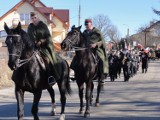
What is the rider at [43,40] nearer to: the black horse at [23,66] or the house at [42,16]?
the black horse at [23,66]

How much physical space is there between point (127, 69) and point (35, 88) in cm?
1666

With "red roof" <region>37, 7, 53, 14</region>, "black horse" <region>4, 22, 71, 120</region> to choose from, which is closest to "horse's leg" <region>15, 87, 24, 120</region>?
"black horse" <region>4, 22, 71, 120</region>

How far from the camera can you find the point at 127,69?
25.3 meters

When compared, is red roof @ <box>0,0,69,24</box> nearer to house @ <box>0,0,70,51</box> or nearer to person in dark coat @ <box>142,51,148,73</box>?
house @ <box>0,0,70,51</box>

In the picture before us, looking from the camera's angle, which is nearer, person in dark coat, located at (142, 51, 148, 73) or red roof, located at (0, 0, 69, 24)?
person in dark coat, located at (142, 51, 148, 73)

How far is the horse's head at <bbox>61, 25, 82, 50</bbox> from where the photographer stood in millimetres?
10702

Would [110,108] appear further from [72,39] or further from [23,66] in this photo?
[23,66]

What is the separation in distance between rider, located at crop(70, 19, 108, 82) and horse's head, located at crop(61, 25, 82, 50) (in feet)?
2.59

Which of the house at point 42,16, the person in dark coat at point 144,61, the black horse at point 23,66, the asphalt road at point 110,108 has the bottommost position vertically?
the asphalt road at point 110,108

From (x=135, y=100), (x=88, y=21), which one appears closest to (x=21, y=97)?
(x=88, y=21)

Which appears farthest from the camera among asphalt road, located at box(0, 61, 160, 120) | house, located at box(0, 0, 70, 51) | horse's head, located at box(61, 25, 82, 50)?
house, located at box(0, 0, 70, 51)

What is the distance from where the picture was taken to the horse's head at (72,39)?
1070 cm

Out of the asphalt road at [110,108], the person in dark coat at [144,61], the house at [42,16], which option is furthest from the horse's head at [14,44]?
the house at [42,16]

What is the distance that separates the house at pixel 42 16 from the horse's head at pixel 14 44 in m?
53.8
